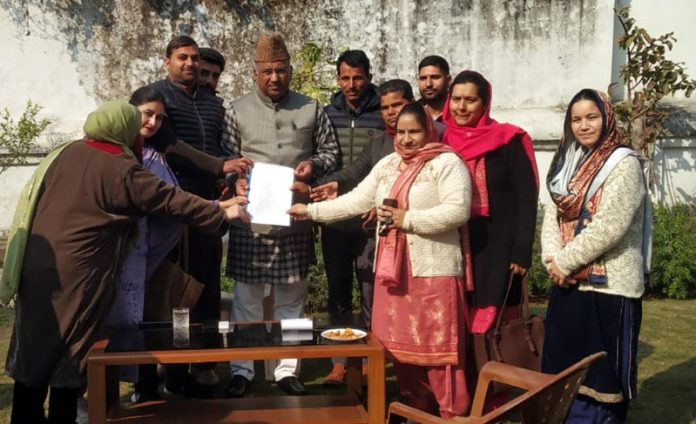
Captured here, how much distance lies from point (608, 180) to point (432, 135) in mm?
906

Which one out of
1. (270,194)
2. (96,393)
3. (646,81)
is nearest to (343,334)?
(270,194)

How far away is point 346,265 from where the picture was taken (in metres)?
5.12

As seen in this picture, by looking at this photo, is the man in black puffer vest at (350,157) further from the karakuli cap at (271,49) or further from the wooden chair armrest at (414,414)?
the wooden chair armrest at (414,414)

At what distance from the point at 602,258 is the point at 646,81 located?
605 centimetres

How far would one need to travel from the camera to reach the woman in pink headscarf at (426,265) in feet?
12.6

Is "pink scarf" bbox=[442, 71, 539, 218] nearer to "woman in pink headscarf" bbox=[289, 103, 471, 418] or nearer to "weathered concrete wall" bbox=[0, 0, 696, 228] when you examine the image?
"woman in pink headscarf" bbox=[289, 103, 471, 418]

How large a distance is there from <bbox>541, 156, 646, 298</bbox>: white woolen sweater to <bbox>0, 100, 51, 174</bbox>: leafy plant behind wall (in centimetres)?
646

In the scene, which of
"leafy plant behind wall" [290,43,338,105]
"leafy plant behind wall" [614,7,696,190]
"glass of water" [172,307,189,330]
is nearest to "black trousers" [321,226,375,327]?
"glass of water" [172,307,189,330]

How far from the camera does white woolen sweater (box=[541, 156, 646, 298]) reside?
11.5ft

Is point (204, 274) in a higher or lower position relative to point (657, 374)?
higher

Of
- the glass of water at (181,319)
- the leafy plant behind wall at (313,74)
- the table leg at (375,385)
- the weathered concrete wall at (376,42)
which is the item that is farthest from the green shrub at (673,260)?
the glass of water at (181,319)

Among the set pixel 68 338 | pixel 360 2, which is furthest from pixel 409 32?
Result: pixel 68 338

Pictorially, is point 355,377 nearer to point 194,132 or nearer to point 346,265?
point 346,265

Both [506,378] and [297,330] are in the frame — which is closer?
[506,378]
